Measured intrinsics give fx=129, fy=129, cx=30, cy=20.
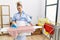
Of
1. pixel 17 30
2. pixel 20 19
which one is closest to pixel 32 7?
pixel 20 19

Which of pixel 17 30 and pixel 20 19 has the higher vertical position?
pixel 20 19

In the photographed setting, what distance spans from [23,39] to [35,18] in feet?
9.30

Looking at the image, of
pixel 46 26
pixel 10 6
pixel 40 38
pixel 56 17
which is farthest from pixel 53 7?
pixel 10 6

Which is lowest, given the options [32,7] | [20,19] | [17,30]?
[17,30]

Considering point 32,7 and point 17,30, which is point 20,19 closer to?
point 17,30

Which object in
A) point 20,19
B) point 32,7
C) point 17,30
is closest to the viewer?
point 17,30

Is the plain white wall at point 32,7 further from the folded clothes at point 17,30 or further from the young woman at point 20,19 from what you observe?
the folded clothes at point 17,30

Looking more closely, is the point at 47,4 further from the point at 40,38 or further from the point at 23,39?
the point at 23,39

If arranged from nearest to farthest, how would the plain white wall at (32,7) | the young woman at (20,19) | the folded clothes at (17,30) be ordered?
the folded clothes at (17,30) → the young woman at (20,19) → the plain white wall at (32,7)

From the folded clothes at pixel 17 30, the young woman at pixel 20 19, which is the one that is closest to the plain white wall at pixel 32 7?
the young woman at pixel 20 19

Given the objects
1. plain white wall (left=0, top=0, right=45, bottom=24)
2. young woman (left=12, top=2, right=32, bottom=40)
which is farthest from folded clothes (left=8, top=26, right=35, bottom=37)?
plain white wall (left=0, top=0, right=45, bottom=24)

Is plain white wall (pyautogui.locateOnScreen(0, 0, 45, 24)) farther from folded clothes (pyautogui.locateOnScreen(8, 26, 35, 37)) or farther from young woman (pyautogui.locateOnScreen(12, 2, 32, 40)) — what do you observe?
folded clothes (pyautogui.locateOnScreen(8, 26, 35, 37))

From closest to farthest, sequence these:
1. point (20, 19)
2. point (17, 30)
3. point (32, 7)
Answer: point (17, 30)
point (20, 19)
point (32, 7)

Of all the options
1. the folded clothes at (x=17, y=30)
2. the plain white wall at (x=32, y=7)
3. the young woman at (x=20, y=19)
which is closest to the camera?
the folded clothes at (x=17, y=30)
